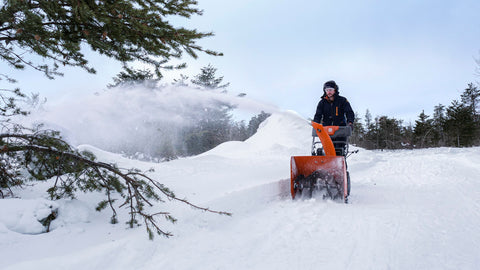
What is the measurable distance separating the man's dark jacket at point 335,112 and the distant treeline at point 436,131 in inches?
1553

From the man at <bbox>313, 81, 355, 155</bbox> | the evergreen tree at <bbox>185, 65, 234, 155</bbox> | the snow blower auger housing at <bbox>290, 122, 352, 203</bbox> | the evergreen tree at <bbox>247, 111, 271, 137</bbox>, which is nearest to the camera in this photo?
the snow blower auger housing at <bbox>290, 122, 352, 203</bbox>

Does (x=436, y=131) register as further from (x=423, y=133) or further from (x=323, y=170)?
(x=323, y=170)

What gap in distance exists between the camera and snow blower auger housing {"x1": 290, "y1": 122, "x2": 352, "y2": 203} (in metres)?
4.66

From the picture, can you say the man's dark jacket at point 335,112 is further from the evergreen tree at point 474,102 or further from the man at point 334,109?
the evergreen tree at point 474,102

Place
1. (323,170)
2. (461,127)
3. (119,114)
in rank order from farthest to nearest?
(461,127) → (119,114) → (323,170)

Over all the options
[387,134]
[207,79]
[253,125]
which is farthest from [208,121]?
[387,134]

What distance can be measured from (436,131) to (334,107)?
46.7 meters

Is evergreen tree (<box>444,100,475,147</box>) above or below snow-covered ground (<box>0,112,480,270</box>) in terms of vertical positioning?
above

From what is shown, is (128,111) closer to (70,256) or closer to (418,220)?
(70,256)

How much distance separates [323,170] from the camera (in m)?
4.80

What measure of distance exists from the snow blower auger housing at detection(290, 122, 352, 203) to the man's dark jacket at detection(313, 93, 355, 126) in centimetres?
53

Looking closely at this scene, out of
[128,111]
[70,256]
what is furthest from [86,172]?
[128,111]

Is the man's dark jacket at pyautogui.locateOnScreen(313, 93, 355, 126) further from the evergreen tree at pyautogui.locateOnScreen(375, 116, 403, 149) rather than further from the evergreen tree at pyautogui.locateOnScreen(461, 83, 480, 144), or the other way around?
the evergreen tree at pyautogui.locateOnScreen(375, 116, 403, 149)

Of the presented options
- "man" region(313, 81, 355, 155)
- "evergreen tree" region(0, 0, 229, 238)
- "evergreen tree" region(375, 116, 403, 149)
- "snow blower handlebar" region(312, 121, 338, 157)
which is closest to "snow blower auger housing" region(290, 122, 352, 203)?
"snow blower handlebar" region(312, 121, 338, 157)
